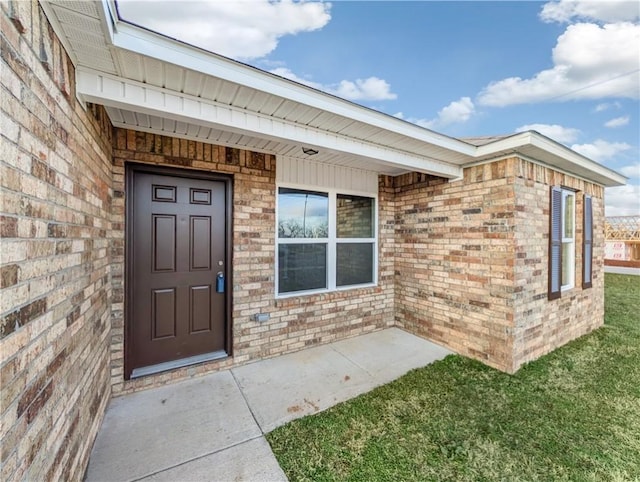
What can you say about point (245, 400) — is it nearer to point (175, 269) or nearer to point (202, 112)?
point (175, 269)

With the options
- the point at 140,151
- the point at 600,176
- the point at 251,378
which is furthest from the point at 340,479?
the point at 600,176

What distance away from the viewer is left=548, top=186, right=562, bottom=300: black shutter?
3654mm

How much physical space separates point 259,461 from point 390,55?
6977 mm

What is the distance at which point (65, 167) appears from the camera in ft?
4.85

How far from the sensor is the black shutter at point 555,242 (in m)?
3.65

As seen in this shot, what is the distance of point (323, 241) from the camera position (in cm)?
402

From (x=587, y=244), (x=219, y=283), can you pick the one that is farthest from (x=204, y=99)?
(x=587, y=244)

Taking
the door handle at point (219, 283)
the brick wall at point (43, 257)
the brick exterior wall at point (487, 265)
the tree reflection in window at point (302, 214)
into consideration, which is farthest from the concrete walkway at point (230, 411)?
the tree reflection in window at point (302, 214)

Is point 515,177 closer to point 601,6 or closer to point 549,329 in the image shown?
point 549,329

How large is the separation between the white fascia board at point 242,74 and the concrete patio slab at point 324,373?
267 centimetres

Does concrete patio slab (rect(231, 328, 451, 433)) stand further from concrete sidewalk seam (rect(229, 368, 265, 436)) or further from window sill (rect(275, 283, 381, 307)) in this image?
window sill (rect(275, 283, 381, 307))

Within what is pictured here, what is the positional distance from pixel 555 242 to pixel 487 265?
1.18m

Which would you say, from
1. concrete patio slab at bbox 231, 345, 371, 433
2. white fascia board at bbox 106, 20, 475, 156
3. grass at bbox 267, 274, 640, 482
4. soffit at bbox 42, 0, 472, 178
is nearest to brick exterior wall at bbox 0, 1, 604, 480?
soffit at bbox 42, 0, 472, 178

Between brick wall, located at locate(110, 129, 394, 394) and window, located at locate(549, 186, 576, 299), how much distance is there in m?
2.56
